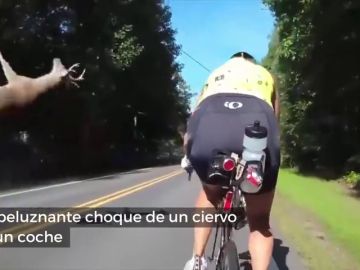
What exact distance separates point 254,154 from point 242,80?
0.53 meters

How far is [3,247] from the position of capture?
24.1 ft

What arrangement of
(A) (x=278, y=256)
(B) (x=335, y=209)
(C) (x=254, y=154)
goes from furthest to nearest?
1. (B) (x=335, y=209)
2. (A) (x=278, y=256)
3. (C) (x=254, y=154)

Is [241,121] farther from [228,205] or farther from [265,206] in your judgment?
[228,205]

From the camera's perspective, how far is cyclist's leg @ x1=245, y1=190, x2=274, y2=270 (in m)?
3.66

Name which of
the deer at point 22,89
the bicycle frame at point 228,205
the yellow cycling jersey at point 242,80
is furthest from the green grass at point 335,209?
the deer at point 22,89

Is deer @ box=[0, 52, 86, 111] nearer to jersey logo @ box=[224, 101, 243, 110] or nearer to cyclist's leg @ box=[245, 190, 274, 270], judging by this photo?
jersey logo @ box=[224, 101, 243, 110]

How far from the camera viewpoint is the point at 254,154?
3402 mm

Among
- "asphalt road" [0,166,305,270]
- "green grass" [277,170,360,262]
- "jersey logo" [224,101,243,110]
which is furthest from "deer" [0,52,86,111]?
"green grass" [277,170,360,262]

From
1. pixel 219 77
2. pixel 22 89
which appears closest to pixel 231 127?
pixel 219 77

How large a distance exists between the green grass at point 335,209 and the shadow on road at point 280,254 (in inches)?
32.1

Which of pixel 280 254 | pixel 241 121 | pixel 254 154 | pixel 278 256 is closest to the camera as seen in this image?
pixel 254 154

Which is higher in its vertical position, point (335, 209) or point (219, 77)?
point (219, 77)

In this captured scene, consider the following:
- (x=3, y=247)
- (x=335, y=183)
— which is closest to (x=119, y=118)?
(x=335, y=183)

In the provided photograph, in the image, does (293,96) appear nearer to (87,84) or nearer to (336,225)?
(87,84)
